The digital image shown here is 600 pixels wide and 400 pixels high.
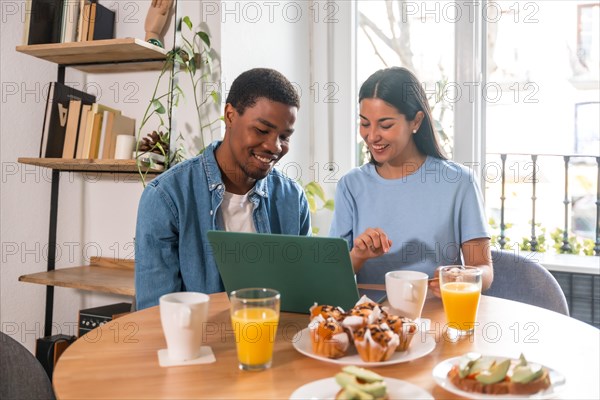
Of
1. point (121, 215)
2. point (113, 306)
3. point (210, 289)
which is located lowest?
point (113, 306)

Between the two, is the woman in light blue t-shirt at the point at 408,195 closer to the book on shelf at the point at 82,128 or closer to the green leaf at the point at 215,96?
the green leaf at the point at 215,96

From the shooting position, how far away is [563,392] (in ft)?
2.89

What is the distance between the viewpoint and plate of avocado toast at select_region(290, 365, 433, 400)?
794mm

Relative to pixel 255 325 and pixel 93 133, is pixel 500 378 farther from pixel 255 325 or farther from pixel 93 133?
pixel 93 133

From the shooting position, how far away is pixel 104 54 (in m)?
2.56

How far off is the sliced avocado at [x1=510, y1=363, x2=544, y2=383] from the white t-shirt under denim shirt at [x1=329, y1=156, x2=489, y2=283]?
36.0 inches

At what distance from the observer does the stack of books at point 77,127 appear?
261 centimetres

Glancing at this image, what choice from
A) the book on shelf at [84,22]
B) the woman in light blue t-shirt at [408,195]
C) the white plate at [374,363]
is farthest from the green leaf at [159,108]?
the white plate at [374,363]

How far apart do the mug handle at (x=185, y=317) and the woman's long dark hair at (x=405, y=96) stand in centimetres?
108

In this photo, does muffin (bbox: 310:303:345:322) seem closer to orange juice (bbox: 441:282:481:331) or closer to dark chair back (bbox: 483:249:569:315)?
orange juice (bbox: 441:282:481:331)

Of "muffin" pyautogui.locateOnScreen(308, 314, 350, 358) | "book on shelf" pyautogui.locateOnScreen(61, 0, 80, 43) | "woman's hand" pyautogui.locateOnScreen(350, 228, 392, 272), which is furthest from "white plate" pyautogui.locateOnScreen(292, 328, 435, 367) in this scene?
"book on shelf" pyautogui.locateOnScreen(61, 0, 80, 43)

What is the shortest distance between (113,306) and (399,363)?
1936 mm

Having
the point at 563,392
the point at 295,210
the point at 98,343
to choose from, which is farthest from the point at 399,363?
the point at 295,210

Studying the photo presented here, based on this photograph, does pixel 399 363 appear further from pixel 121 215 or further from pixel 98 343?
pixel 121 215
